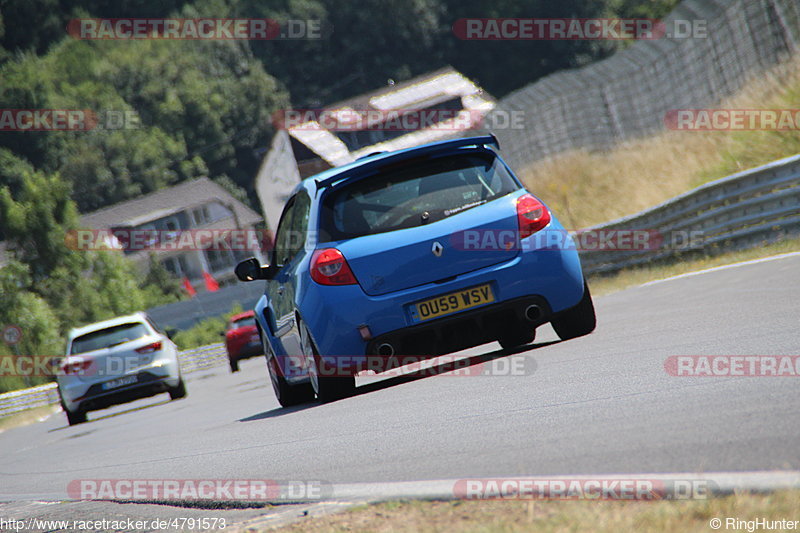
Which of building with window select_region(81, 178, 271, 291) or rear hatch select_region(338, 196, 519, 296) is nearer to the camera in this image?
rear hatch select_region(338, 196, 519, 296)

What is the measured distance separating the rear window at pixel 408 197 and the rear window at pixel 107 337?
31.4 feet

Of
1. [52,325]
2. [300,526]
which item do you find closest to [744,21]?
[300,526]

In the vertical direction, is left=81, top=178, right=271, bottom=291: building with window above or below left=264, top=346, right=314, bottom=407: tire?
above

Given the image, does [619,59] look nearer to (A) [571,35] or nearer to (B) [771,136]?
(B) [771,136]

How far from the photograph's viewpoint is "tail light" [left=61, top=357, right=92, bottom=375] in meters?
16.8

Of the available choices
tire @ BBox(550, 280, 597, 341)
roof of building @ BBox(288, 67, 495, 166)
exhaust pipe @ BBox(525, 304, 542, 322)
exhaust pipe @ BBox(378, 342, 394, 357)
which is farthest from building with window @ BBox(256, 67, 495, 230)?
exhaust pipe @ BBox(378, 342, 394, 357)

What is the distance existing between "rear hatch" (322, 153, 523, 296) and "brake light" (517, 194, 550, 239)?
6cm

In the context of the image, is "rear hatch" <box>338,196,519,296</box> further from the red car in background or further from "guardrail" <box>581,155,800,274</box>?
the red car in background

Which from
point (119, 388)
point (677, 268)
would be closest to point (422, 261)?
point (677, 268)

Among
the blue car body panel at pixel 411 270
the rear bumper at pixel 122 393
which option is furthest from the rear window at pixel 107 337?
the blue car body panel at pixel 411 270

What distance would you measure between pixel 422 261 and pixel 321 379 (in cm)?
131

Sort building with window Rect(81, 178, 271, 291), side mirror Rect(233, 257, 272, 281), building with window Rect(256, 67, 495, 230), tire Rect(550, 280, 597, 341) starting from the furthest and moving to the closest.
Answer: building with window Rect(81, 178, 271, 291)
building with window Rect(256, 67, 495, 230)
side mirror Rect(233, 257, 272, 281)
tire Rect(550, 280, 597, 341)

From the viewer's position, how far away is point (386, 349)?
794 centimetres

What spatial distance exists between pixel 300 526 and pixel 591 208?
66.5ft
